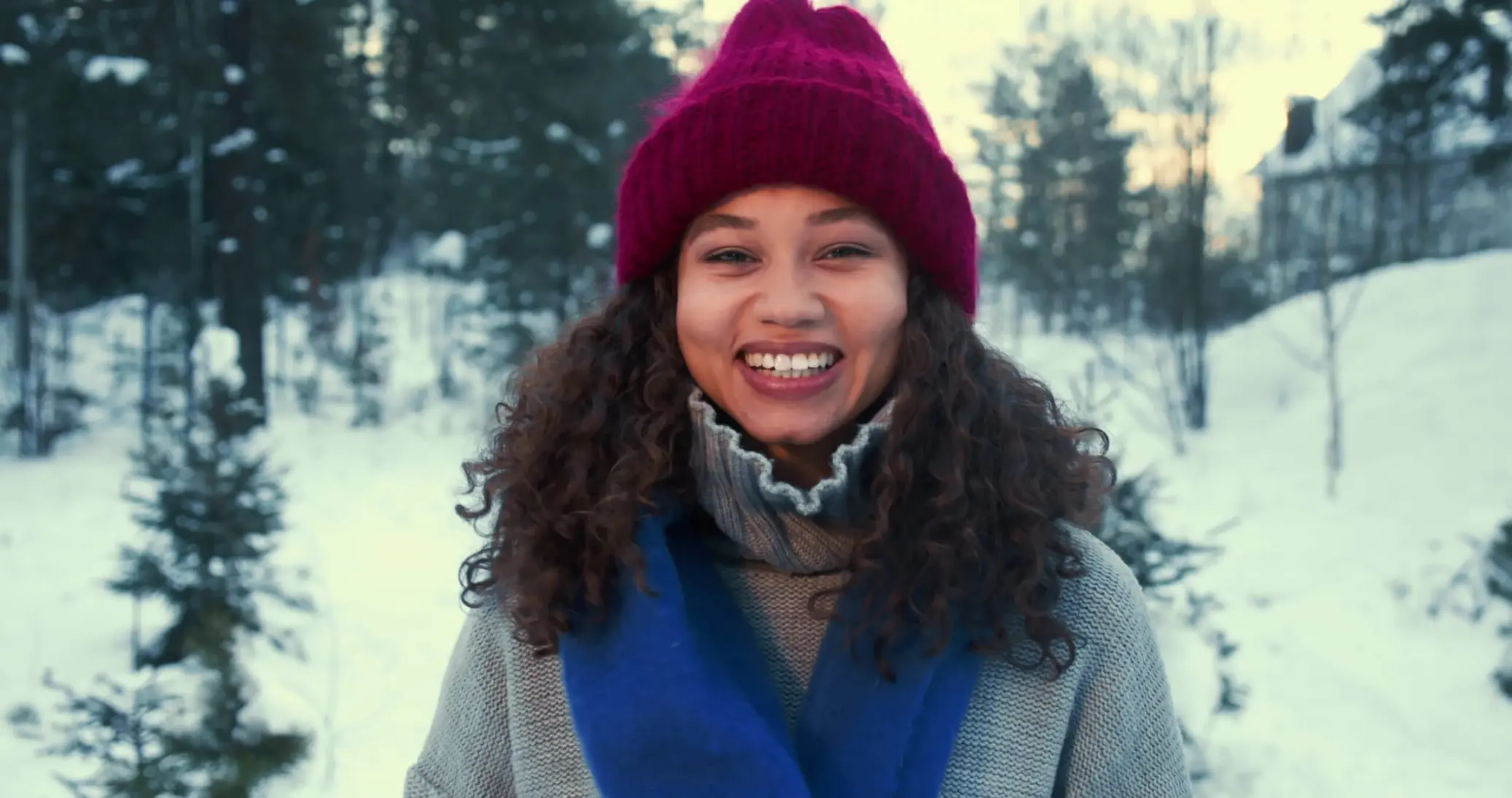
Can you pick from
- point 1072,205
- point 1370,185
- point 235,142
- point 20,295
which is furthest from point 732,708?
point 1072,205

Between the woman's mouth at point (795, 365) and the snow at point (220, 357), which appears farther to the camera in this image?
the snow at point (220, 357)

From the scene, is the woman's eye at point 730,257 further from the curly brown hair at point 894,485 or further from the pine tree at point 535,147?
the pine tree at point 535,147

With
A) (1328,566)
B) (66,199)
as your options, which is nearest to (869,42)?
(1328,566)

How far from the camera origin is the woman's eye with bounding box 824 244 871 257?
4.35 feet

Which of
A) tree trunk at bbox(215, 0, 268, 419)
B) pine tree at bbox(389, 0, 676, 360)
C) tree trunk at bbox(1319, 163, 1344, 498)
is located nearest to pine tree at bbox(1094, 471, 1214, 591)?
tree trunk at bbox(1319, 163, 1344, 498)

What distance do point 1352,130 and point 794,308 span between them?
12.9m

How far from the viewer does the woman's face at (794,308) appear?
1298mm

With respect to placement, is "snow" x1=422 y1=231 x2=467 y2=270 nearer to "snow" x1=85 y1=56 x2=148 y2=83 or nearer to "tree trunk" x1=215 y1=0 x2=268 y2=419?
"tree trunk" x1=215 y1=0 x2=268 y2=419

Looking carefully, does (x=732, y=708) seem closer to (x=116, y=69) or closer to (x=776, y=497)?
(x=776, y=497)

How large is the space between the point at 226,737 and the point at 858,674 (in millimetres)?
2366

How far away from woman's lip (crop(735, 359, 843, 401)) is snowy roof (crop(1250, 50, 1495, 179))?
10.9 metres

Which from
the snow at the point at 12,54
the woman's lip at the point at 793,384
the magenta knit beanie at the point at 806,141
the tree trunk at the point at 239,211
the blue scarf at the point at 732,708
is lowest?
the blue scarf at the point at 732,708

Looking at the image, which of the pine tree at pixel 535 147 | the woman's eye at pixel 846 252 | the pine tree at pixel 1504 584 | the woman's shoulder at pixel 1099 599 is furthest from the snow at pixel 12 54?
the pine tree at pixel 1504 584

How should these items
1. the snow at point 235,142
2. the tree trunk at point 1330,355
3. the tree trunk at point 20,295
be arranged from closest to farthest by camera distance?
the tree trunk at point 1330,355 < the tree trunk at point 20,295 < the snow at point 235,142
